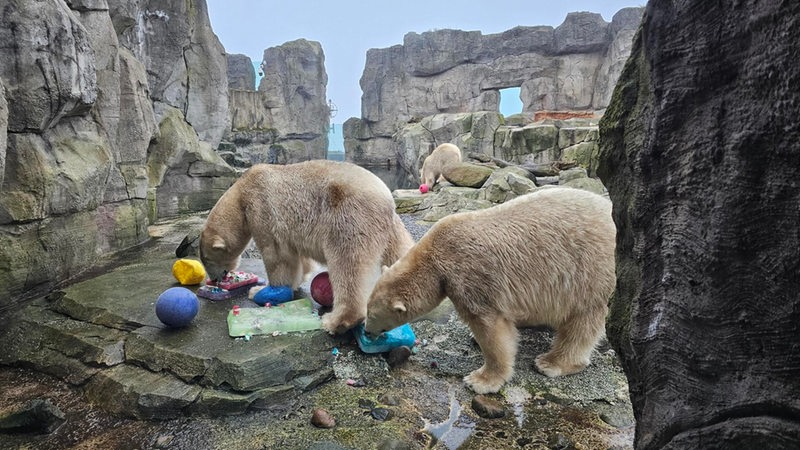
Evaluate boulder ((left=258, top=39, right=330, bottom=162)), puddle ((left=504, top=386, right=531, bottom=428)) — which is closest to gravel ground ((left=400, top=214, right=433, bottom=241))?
puddle ((left=504, top=386, right=531, bottom=428))

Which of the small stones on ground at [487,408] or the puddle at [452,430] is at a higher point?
the small stones on ground at [487,408]

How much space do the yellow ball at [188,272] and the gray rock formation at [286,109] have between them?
21.7m

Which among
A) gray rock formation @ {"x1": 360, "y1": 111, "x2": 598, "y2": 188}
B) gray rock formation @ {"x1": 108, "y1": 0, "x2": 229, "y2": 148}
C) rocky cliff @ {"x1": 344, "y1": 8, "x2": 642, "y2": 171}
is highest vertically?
rocky cliff @ {"x1": 344, "y1": 8, "x2": 642, "y2": 171}

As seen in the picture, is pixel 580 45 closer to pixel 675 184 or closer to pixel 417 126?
pixel 417 126

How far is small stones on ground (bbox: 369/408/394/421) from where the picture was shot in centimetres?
275

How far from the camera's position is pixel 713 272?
3.89 ft

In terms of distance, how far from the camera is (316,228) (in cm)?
385

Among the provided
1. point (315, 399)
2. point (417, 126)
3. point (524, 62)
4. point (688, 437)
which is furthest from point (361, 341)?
point (524, 62)

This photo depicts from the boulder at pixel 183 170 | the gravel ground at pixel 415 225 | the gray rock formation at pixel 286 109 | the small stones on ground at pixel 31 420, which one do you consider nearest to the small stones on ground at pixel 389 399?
the small stones on ground at pixel 31 420

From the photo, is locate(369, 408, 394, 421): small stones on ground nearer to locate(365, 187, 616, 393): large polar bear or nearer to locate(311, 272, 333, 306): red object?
locate(365, 187, 616, 393): large polar bear

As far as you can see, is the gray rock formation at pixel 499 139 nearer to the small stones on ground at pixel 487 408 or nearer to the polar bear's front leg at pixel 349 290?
the polar bear's front leg at pixel 349 290

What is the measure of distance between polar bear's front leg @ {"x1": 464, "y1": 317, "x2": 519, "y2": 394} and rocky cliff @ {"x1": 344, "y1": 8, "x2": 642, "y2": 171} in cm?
2573

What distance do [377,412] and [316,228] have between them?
5.34 feet

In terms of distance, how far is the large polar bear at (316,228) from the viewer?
362 centimetres
